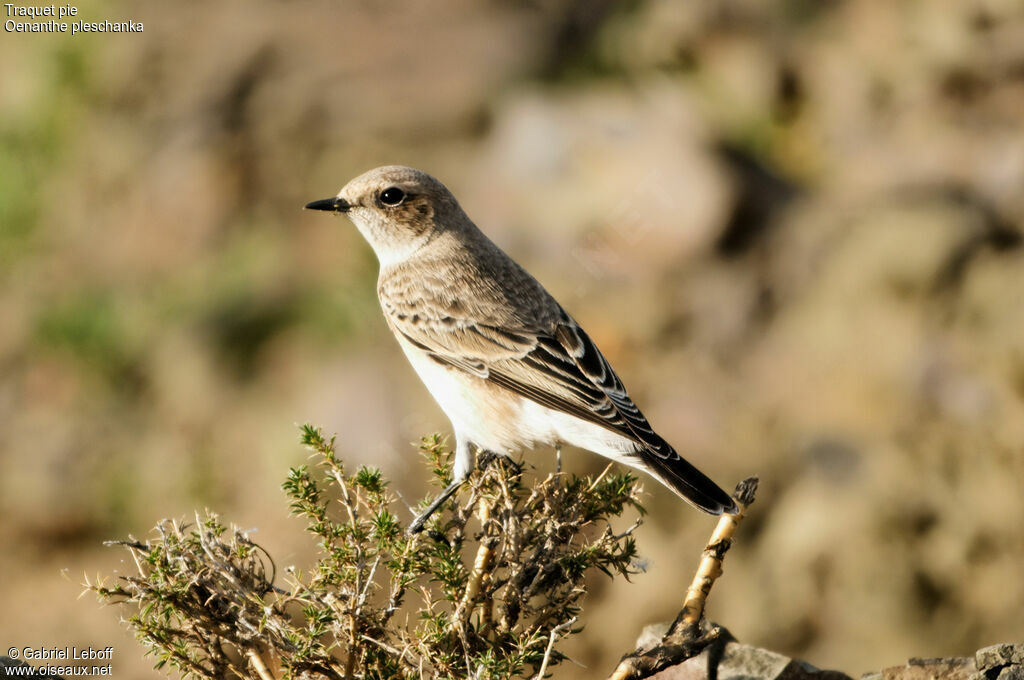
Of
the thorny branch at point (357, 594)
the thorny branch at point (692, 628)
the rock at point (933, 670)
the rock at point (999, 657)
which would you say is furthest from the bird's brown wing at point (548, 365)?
the rock at point (999, 657)

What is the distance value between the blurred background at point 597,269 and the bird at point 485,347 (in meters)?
2.48

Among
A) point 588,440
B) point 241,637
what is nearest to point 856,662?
point 588,440

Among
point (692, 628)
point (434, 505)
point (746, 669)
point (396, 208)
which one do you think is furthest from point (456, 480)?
point (396, 208)

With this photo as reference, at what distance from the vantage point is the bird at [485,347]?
4.62 meters

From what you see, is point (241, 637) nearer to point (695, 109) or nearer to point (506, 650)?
point (506, 650)

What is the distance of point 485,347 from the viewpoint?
5.21 metres

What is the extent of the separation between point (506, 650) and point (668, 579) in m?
4.24

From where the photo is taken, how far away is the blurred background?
25.3ft

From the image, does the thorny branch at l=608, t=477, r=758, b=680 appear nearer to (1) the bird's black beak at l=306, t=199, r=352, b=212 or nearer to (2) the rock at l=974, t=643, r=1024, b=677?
(2) the rock at l=974, t=643, r=1024, b=677

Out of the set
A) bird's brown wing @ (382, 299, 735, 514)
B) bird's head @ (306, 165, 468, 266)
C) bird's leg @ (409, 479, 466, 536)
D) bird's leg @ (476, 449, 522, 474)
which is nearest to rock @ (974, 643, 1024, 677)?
bird's brown wing @ (382, 299, 735, 514)

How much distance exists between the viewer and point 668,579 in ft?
25.4

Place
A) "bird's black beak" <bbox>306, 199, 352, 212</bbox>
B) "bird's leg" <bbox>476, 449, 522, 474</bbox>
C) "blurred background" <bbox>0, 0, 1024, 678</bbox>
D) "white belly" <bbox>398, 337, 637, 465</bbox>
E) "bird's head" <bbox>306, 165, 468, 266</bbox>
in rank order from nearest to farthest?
"bird's leg" <bbox>476, 449, 522, 474</bbox> < "white belly" <bbox>398, 337, 637, 465</bbox> < "bird's black beak" <bbox>306, 199, 352, 212</bbox> < "bird's head" <bbox>306, 165, 468, 266</bbox> < "blurred background" <bbox>0, 0, 1024, 678</bbox>

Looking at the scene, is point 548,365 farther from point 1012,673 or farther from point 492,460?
point 1012,673

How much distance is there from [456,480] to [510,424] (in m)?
0.49
